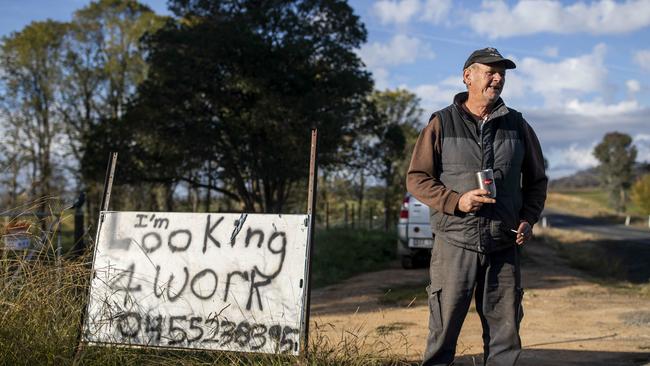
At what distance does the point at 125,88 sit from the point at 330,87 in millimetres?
16159

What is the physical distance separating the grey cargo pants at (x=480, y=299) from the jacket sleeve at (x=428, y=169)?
288 millimetres

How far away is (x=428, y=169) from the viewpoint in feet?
13.7

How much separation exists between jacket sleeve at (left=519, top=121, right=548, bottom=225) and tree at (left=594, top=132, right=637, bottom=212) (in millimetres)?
79872

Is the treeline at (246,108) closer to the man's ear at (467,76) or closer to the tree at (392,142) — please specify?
the tree at (392,142)

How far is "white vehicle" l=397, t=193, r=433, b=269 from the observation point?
15.2 m

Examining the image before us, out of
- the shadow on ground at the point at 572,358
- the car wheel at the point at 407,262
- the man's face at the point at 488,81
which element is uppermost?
the man's face at the point at 488,81

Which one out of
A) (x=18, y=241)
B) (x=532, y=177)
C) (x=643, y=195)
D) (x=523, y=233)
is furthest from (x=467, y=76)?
(x=643, y=195)

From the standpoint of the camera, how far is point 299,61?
25.8m

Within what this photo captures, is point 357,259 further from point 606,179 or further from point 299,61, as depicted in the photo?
point 606,179

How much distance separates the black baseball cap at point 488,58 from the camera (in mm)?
4062

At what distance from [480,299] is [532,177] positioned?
75 cm

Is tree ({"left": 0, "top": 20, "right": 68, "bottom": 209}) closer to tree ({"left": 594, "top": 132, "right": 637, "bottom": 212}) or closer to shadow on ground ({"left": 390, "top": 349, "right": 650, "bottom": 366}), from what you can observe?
shadow on ground ({"left": 390, "top": 349, "right": 650, "bottom": 366})

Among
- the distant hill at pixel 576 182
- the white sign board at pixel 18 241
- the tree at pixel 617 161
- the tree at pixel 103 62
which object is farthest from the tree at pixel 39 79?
the distant hill at pixel 576 182

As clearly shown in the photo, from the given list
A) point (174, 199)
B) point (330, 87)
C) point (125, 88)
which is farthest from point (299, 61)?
point (125, 88)
